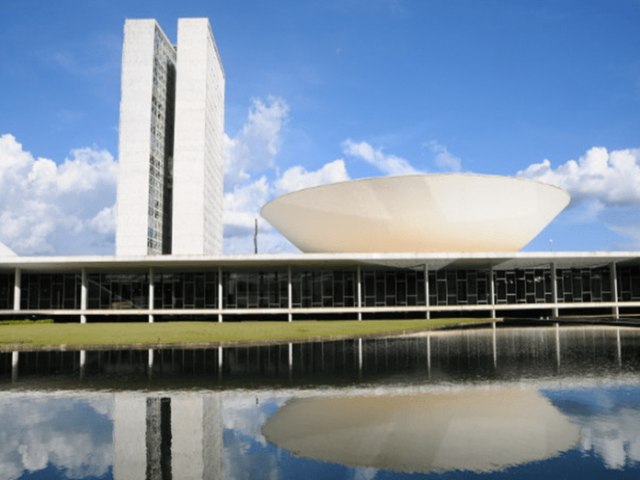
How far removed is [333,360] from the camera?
13898mm

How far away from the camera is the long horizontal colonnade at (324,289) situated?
38812mm

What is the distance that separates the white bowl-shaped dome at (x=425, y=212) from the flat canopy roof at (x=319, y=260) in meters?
1.59

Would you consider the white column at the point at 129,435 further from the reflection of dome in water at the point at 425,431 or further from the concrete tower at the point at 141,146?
the concrete tower at the point at 141,146

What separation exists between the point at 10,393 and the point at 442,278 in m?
34.9

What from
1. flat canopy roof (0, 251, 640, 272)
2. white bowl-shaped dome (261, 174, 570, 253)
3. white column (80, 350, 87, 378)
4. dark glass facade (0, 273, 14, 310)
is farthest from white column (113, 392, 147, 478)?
dark glass facade (0, 273, 14, 310)

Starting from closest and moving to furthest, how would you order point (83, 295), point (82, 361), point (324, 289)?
point (82, 361)
point (83, 295)
point (324, 289)

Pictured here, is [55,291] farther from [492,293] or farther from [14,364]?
[492,293]

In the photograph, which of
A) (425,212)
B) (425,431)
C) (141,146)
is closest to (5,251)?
(141,146)

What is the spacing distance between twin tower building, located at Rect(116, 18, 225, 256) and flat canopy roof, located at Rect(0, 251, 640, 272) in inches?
729

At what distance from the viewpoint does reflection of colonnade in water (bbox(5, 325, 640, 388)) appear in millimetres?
→ 11578

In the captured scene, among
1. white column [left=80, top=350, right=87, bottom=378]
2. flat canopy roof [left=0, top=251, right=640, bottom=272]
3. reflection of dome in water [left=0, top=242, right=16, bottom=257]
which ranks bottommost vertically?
white column [left=80, top=350, right=87, bottom=378]

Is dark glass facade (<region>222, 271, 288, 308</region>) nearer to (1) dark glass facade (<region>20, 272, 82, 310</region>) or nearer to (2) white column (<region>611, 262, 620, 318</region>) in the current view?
(1) dark glass facade (<region>20, 272, 82, 310</region>)

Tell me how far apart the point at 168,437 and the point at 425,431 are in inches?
121

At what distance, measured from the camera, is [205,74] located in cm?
6191
